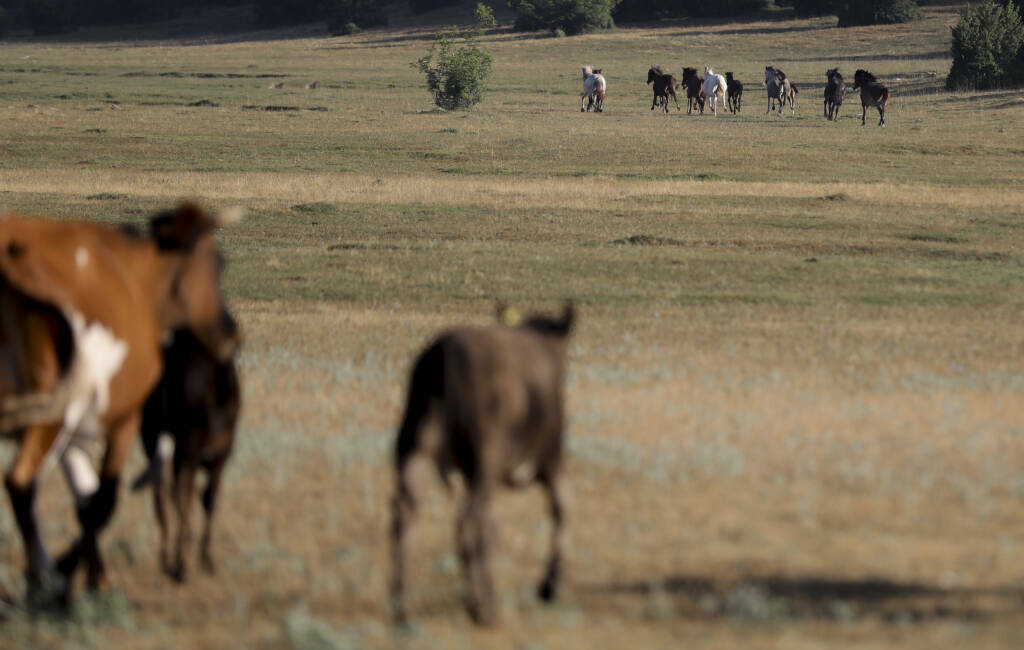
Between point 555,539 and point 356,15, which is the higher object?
point 356,15

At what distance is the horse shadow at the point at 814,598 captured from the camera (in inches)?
227

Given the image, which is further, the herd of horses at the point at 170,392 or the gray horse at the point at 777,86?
the gray horse at the point at 777,86

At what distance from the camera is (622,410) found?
10.1 metres

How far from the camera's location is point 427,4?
4744 inches

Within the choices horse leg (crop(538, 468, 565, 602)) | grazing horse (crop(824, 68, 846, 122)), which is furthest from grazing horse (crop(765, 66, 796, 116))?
horse leg (crop(538, 468, 565, 602))

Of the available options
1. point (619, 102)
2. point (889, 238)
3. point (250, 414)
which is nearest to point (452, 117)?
point (619, 102)

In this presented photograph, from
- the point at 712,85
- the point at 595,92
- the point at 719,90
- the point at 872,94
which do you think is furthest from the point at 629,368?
the point at 719,90

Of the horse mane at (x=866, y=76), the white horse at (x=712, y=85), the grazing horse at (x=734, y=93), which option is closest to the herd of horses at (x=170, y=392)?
the horse mane at (x=866, y=76)

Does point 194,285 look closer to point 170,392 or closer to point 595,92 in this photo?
point 170,392

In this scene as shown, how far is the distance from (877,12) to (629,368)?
81.3 m

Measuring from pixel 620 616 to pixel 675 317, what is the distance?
9924 mm

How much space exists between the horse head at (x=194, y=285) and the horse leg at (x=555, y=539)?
163 cm

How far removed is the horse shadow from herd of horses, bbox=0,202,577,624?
515mm

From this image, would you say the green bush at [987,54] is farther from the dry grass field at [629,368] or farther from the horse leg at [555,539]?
the horse leg at [555,539]
